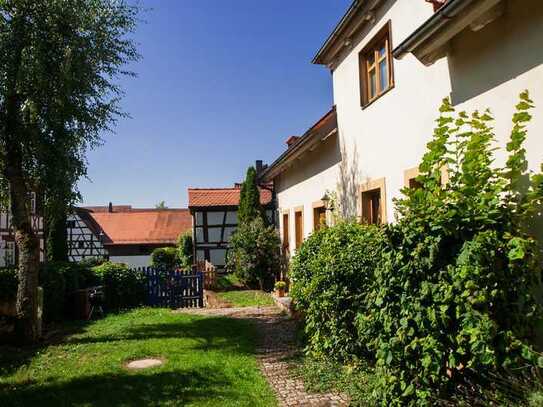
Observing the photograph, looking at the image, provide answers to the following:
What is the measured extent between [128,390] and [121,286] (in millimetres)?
7218

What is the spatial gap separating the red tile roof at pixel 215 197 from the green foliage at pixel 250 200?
4775 millimetres

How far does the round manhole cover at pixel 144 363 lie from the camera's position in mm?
6504

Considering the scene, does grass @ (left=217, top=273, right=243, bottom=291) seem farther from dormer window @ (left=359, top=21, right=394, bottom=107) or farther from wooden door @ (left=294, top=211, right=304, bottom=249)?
dormer window @ (left=359, top=21, right=394, bottom=107)

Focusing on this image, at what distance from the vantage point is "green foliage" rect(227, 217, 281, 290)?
15.4 m

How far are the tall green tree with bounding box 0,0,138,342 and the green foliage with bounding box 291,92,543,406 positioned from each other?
6.57 m

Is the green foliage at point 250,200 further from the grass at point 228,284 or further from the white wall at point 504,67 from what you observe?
the white wall at point 504,67

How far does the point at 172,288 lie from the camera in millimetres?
12609

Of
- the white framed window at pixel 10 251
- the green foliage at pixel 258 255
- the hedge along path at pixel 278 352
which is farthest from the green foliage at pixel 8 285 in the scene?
the white framed window at pixel 10 251

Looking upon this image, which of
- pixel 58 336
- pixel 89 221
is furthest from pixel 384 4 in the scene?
pixel 89 221

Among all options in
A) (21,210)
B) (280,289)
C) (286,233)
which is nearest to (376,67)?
(21,210)

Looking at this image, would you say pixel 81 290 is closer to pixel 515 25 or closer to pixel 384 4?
pixel 384 4

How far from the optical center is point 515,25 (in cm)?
371

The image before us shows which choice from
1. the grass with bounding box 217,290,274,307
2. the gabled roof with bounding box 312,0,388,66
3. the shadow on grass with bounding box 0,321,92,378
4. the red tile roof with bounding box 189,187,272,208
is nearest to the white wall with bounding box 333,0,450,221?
the gabled roof with bounding box 312,0,388,66

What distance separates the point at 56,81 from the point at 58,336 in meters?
5.18
